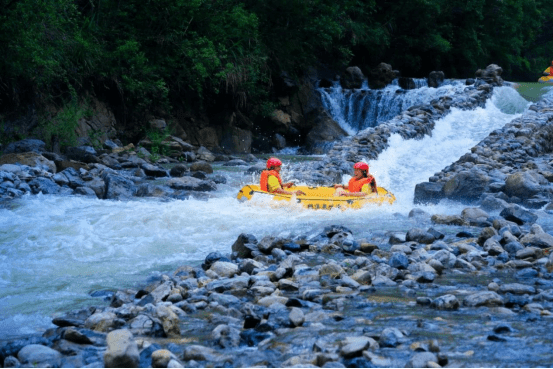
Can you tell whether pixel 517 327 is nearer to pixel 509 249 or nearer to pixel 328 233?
pixel 509 249

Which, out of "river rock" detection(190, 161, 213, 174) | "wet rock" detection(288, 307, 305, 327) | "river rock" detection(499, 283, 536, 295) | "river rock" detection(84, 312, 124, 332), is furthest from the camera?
"river rock" detection(190, 161, 213, 174)

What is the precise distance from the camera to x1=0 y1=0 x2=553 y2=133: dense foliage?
13.2 m

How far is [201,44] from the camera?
17250 mm

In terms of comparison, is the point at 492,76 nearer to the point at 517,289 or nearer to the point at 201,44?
the point at 201,44

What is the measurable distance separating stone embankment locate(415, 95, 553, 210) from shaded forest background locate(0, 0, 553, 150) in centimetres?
787

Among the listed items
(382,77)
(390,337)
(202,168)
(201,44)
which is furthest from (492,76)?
(390,337)

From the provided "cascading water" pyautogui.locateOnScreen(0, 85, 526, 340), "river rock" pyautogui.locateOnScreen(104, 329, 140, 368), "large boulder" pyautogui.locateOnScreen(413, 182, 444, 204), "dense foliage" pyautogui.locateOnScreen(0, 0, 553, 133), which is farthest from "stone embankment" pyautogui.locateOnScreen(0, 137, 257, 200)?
"river rock" pyautogui.locateOnScreen(104, 329, 140, 368)

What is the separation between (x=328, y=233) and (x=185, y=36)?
1246 centimetres

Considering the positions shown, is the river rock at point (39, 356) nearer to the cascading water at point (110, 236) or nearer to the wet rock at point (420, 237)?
the cascading water at point (110, 236)

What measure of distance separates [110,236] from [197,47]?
37.5 ft

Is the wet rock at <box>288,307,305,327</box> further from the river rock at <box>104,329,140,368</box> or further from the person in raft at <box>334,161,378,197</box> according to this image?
the person in raft at <box>334,161,378,197</box>

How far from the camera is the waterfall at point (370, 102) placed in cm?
2011

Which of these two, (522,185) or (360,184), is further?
(360,184)

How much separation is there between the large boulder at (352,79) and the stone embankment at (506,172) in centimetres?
809
